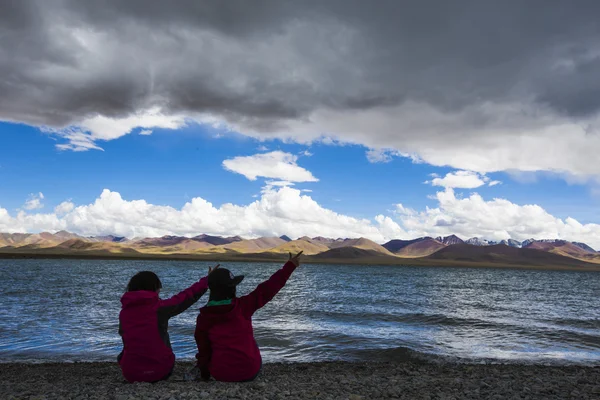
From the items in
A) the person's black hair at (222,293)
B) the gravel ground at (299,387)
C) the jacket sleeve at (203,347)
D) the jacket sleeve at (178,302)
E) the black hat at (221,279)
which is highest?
the black hat at (221,279)

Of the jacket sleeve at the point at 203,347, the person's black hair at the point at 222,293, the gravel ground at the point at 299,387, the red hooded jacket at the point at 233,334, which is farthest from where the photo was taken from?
the jacket sleeve at the point at 203,347

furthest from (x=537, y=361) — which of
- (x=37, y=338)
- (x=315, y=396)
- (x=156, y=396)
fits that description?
(x=37, y=338)

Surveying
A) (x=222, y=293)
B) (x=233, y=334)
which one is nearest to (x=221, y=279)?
(x=222, y=293)

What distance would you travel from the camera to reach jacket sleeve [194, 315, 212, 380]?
307 inches

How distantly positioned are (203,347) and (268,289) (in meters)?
1.81

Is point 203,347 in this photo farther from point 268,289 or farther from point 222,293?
point 268,289

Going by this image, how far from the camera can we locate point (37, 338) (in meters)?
19.6

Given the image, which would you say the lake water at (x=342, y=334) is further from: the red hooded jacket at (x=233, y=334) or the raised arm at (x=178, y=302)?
the raised arm at (x=178, y=302)

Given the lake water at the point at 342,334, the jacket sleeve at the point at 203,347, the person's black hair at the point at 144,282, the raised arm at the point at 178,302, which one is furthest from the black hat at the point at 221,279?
the lake water at the point at 342,334

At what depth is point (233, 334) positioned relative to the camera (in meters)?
7.69

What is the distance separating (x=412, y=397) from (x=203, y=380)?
13.7 ft

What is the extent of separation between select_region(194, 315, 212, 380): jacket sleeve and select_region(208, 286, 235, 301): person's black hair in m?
0.65

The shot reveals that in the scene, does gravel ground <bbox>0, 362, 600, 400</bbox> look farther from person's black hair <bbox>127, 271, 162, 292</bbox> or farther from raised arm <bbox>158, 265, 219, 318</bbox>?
person's black hair <bbox>127, 271, 162, 292</bbox>

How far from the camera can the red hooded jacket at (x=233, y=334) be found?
7527mm
